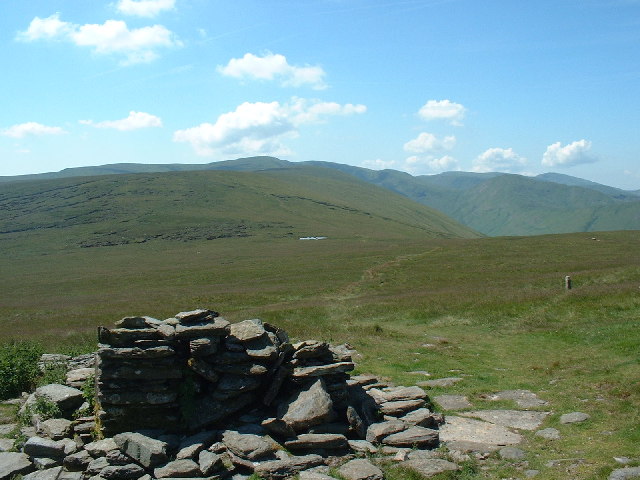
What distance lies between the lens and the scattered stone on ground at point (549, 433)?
12668 mm

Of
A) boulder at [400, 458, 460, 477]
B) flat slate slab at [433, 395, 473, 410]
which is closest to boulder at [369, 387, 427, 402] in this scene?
flat slate slab at [433, 395, 473, 410]

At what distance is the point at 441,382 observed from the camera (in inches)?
703

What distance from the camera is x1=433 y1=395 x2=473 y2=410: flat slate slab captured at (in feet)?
50.2

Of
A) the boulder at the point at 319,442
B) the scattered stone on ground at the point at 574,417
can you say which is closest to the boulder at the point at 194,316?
the boulder at the point at 319,442

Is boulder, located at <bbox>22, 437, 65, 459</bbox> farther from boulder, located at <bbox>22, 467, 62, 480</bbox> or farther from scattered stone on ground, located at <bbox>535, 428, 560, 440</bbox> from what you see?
scattered stone on ground, located at <bbox>535, 428, 560, 440</bbox>

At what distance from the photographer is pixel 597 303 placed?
95.6 ft

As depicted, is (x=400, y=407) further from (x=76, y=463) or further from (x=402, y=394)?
(x=76, y=463)

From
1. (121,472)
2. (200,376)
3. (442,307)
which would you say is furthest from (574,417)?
(442,307)

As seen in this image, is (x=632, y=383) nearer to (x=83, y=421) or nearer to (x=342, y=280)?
(x=83, y=421)

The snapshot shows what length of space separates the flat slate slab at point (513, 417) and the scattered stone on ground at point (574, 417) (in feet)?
1.70

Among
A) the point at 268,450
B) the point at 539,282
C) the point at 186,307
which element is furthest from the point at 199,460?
the point at 539,282

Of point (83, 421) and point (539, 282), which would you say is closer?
point (83, 421)

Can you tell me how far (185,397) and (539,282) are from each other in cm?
3744

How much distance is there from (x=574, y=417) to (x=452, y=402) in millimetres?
3355
